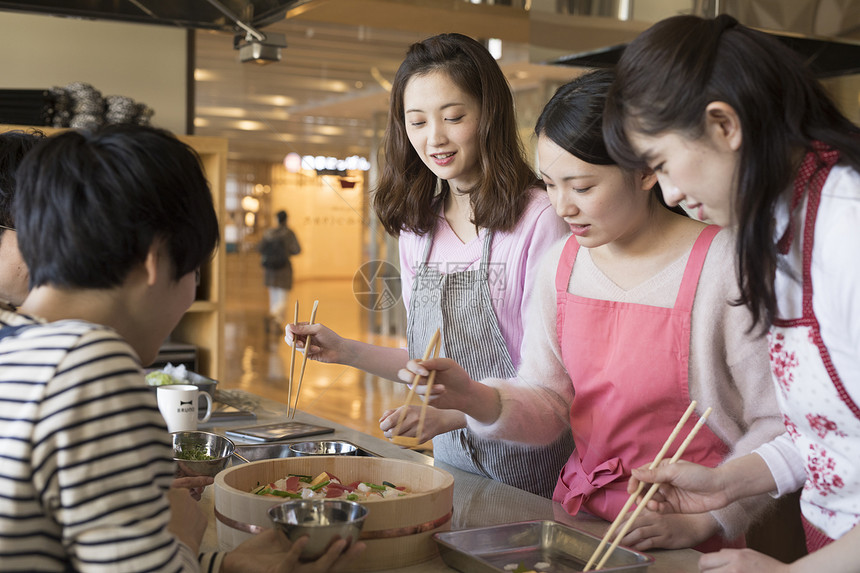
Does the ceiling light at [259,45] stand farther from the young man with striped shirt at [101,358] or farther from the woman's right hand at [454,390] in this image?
the young man with striped shirt at [101,358]

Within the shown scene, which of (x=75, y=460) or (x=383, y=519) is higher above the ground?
(x=75, y=460)

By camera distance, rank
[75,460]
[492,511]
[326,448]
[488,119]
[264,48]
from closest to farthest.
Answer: [75,460] < [492,511] < [326,448] < [488,119] < [264,48]

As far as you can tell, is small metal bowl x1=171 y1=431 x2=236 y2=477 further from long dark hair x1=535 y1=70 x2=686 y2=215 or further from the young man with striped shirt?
long dark hair x1=535 y1=70 x2=686 y2=215

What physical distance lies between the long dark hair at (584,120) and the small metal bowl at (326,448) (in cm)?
67

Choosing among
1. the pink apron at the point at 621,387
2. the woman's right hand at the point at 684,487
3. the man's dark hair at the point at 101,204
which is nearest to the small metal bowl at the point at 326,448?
the pink apron at the point at 621,387

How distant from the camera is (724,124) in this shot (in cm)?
105

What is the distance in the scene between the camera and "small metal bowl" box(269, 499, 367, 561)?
39.8 inches

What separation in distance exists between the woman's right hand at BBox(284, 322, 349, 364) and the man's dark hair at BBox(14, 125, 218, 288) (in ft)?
2.53

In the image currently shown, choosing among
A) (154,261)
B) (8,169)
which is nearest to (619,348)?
(154,261)

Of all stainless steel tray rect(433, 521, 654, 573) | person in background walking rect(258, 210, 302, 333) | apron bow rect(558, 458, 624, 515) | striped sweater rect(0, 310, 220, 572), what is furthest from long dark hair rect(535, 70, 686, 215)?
person in background walking rect(258, 210, 302, 333)

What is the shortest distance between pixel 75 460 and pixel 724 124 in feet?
2.63

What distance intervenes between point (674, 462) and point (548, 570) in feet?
0.69

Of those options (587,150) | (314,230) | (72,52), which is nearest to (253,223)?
(72,52)

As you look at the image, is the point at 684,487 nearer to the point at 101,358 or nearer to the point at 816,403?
the point at 816,403
